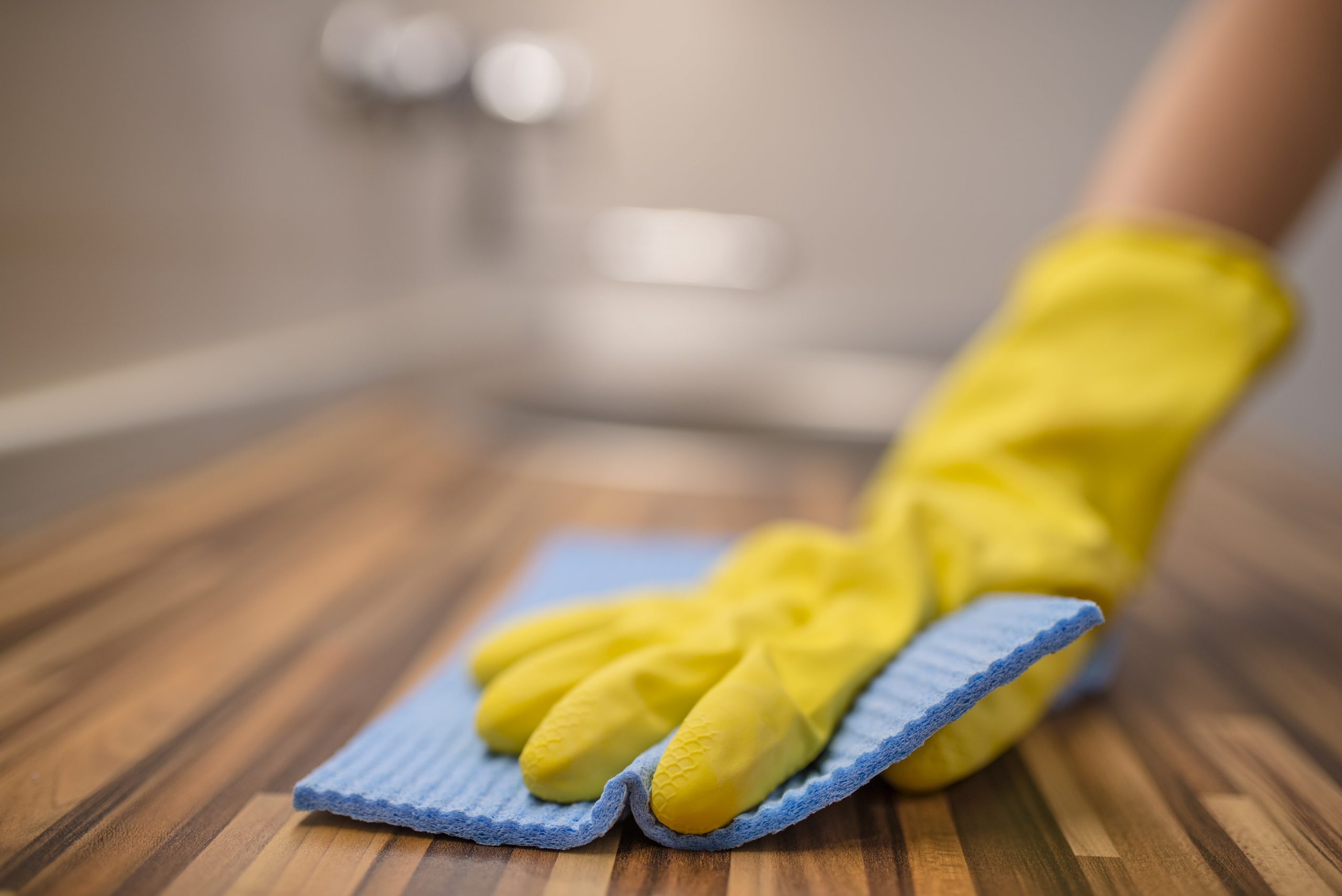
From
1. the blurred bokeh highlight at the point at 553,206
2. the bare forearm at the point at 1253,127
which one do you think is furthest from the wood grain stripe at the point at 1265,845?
the blurred bokeh highlight at the point at 553,206

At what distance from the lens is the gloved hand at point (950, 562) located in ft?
1.08

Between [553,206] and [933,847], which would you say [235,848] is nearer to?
[933,847]

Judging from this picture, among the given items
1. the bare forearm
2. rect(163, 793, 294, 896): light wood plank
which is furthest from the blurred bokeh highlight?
the bare forearm

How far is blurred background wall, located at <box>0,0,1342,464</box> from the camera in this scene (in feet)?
2.35

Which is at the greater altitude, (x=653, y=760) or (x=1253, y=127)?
(x=1253, y=127)

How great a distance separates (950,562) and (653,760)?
18 cm

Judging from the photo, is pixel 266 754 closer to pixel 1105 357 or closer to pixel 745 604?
pixel 745 604

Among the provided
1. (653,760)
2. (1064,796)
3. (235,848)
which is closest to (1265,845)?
(1064,796)

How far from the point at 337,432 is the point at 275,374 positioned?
11 centimetres

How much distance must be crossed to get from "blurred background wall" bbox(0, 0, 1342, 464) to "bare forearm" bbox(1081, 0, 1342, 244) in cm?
68

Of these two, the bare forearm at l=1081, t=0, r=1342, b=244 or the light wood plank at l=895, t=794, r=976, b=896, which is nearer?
the light wood plank at l=895, t=794, r=976, b=896

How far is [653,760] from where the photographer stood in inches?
12.6

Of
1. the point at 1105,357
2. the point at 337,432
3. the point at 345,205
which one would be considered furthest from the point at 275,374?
the point at 1105,357

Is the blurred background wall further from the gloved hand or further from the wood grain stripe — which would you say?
the wood grain stripe
